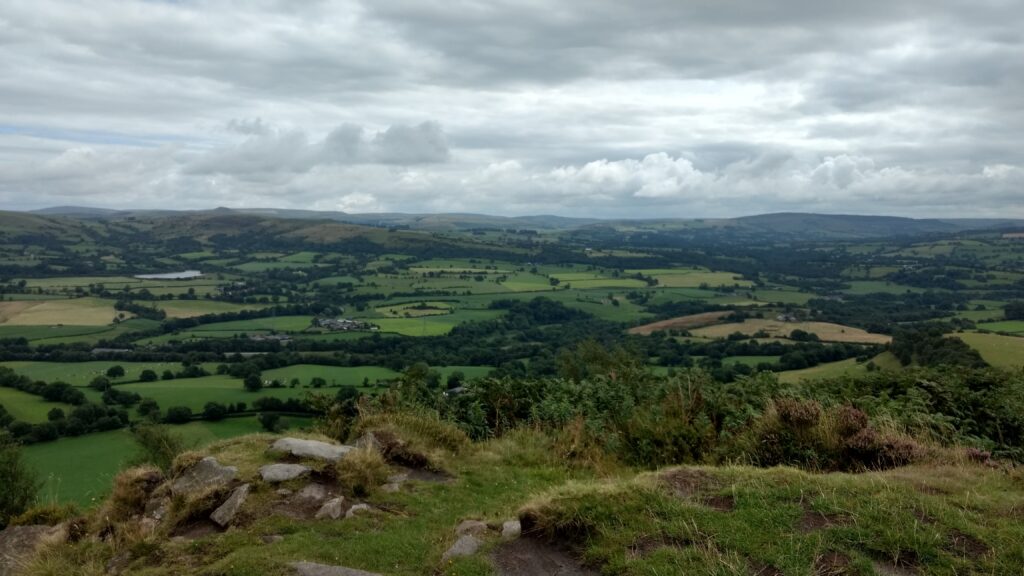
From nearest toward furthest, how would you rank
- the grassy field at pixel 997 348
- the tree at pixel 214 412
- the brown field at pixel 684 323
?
the grassy field at pixel 997 348 < the tree at pixel 214 412 < the brown field at pixel 684 323

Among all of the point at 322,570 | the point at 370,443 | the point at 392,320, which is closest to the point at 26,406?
the point at 370,443

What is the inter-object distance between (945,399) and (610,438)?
18.0ft

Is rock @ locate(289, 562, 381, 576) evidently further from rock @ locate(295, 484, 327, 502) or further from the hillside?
rock @ locate(295, 484, 327, 502)

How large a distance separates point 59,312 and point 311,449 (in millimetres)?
87543

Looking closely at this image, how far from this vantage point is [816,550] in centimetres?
538

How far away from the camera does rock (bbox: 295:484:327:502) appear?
26.6 ft

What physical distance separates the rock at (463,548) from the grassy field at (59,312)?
8230 centimetres

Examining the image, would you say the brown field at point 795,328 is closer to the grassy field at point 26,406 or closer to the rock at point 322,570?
the grassy field at point 26,406

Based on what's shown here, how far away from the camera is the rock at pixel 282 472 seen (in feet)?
27.8

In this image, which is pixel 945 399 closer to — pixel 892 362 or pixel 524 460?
pixel 524 460

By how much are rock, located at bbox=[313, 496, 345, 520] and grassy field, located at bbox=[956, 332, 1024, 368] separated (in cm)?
3078

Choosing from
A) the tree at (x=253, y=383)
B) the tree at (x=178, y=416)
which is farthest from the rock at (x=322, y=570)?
the tree at (x=253, y=383)

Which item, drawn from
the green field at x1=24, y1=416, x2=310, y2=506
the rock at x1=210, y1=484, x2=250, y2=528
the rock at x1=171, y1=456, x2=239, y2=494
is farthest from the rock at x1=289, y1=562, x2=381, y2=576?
the green field at x1=24, y1=416, x2=310, y2=506

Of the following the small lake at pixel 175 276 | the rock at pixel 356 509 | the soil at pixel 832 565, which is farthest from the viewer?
the small lake at pixel 175 276
